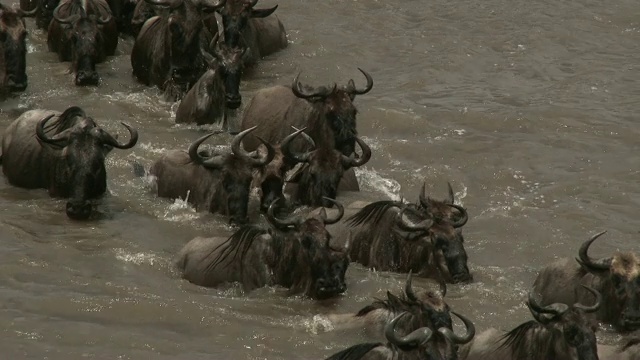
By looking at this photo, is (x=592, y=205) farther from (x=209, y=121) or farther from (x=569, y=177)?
(x=209, y=121)

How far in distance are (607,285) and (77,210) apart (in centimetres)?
584

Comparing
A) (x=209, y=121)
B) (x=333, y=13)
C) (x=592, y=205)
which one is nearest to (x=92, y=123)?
(x=209, y=121)

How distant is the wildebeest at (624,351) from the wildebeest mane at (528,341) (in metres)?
0.66

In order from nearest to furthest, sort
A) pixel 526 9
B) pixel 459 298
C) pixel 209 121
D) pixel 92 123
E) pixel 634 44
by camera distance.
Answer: pixel 459 298 → pixel 92 123 → pixel 209 121 → pixel 634 44 → pixel 526 9

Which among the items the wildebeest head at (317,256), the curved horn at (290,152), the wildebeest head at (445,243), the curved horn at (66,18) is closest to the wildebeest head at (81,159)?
the curved horn at (290,152)

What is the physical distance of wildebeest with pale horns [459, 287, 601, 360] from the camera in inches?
506

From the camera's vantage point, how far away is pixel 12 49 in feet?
67.0

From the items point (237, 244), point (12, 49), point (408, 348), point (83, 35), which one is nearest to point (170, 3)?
point (83, 35)

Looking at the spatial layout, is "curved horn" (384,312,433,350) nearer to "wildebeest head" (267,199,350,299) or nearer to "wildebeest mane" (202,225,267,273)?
"wildebeest head" (267,199,350,299)

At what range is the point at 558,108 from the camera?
21.9m

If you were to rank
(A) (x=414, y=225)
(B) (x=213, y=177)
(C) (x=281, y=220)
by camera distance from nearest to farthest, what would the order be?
1. (C) (x=281, y=220)
2. (A) (x=414, y=225)
3. (B) (x=213, y=177)

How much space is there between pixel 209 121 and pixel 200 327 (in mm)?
6271

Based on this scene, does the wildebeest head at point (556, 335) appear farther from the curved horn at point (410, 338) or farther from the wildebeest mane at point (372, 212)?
the wildebeest mane at point (372, 212)

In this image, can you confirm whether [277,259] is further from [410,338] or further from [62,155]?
[410,338]
